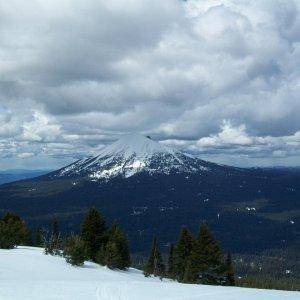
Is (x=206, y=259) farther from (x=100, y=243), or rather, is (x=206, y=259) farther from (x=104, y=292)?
(x=104, y=292)

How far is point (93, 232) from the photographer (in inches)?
2463

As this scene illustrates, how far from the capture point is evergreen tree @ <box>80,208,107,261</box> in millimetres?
61881

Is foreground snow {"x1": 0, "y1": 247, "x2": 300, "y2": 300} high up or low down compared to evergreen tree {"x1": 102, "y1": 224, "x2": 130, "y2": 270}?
up

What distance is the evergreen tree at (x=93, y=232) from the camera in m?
61.9

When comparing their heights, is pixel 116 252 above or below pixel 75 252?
below

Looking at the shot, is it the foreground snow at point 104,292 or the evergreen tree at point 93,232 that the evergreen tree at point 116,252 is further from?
the foreground snow at point 104,292

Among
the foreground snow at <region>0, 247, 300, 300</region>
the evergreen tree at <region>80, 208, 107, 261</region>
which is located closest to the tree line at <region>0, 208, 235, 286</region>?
the evergreen tree at <region>80, 208, 107, 261</region>

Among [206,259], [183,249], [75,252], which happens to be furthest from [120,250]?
[206,259]

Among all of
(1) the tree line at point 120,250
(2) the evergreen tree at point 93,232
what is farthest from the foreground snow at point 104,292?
(2) the evergreen tree at point 93,232

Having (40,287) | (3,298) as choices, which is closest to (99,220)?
(40,287)

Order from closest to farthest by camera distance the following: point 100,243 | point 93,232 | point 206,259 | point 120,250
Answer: point 206,259 → point 120,250 → point 100,243 → point 93,232

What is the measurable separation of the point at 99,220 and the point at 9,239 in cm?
1210

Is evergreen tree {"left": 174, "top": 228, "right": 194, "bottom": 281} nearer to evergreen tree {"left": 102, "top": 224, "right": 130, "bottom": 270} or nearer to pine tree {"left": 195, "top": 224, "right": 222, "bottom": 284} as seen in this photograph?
evergreen tree {"left": 102, "top": 224, "right": 130, "bottom": 270}

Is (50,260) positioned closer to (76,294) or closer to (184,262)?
(184,262)
